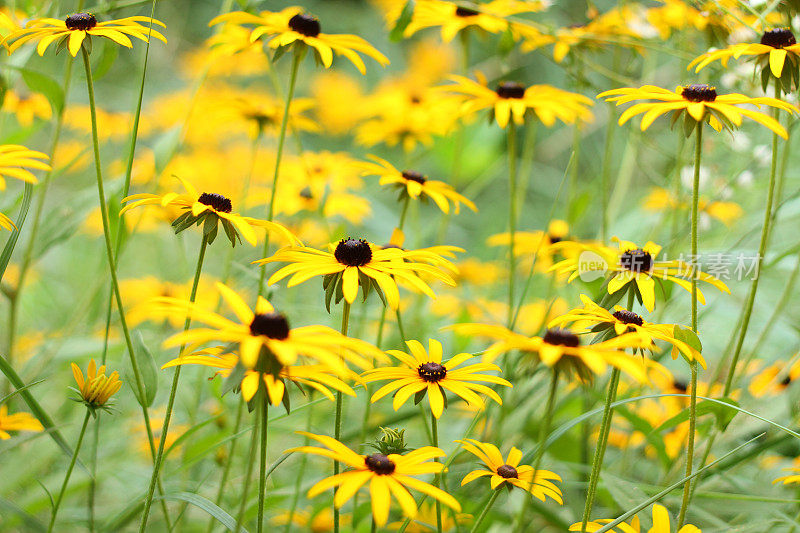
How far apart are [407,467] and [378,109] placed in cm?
103

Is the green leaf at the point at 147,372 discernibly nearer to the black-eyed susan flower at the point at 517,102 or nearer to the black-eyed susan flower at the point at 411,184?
the black-eyed susan flower at the point at 411,184

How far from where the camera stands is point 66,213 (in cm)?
96

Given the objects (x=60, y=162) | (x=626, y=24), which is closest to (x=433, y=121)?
(x=626, y=24)

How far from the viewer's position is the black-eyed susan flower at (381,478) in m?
0.46

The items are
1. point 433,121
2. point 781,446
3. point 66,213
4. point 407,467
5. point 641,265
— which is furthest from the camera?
point 433,121

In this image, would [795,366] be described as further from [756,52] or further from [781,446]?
[756,52]

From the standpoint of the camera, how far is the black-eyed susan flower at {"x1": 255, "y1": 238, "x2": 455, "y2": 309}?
0.56 meters

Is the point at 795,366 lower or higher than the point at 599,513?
higher

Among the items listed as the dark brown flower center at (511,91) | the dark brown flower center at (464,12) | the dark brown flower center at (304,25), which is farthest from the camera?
the dark brown flower center at (464,12)

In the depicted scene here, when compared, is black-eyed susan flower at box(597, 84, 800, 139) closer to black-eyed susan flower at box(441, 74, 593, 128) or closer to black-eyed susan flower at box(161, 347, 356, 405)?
black-eyed susan flower at box(441, 74, 593, 128)

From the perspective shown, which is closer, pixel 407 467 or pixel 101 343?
pixel 407 467

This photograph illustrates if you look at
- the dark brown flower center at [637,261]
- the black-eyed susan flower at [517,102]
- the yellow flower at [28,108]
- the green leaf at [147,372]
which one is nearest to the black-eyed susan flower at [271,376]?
the green leaf at [147,372]

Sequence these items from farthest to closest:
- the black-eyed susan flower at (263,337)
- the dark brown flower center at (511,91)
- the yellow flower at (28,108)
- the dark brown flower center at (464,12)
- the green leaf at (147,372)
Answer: the yellow flower at (28,108) < the dark brown flower center at (464,12) < the dark brown flower center at (511,91) < the green leaf at (147,372) < the black-eyed susan flower at (263,337)

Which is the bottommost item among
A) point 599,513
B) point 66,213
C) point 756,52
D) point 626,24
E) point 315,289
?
point 599,513
